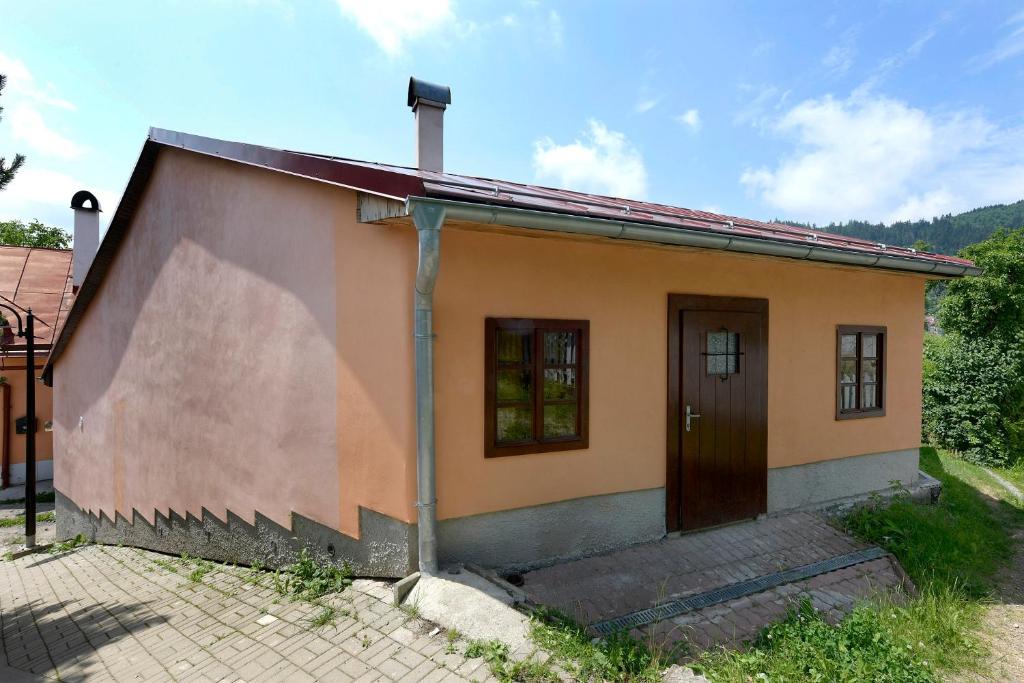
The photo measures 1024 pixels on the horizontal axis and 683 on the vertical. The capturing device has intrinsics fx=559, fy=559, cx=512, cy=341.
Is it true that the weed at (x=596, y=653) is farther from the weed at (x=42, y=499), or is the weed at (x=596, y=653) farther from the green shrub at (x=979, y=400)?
the weed at (x=42, y=499)

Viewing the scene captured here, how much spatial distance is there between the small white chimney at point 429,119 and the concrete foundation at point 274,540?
171 inches

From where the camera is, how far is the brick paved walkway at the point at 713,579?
13.0ft

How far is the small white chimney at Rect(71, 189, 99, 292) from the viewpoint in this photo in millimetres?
12008

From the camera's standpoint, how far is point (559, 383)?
4852 millimetres

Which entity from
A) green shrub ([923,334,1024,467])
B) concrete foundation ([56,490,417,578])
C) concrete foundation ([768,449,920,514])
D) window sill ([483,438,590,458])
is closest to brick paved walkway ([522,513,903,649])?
concrete foundation ([768,449,920,514])

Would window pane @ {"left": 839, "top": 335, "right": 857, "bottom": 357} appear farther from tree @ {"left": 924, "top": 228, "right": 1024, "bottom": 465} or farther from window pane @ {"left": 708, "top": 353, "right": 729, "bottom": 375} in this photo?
tree @ {"left": 924, "top": 228, "right": 1024, "bottom": 465}

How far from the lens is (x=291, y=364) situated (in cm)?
495

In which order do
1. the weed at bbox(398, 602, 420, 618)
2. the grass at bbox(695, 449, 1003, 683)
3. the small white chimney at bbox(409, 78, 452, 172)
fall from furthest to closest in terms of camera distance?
1. the small white chimney at bbox(409, 78, 452, 172)
2. the weed at bbox(398, 602, 420, 618)
3. the grass at bbox(695, 449, 1003, 683)

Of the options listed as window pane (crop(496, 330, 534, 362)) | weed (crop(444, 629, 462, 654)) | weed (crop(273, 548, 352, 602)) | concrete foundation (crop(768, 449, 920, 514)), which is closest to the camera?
weed (crop(444, 629, 462, 654))

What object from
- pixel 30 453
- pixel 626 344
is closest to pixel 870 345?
pixel 626 344

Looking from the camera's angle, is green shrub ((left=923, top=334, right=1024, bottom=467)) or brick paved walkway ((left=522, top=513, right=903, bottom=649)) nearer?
brick paved walkway ((left=522, top=513, right=903, bottom=649))

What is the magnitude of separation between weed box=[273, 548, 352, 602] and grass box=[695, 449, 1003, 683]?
2770 mm

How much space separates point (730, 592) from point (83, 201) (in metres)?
14.4

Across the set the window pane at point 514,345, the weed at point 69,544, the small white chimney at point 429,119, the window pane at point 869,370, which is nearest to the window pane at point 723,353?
the window pane at point 514,345
